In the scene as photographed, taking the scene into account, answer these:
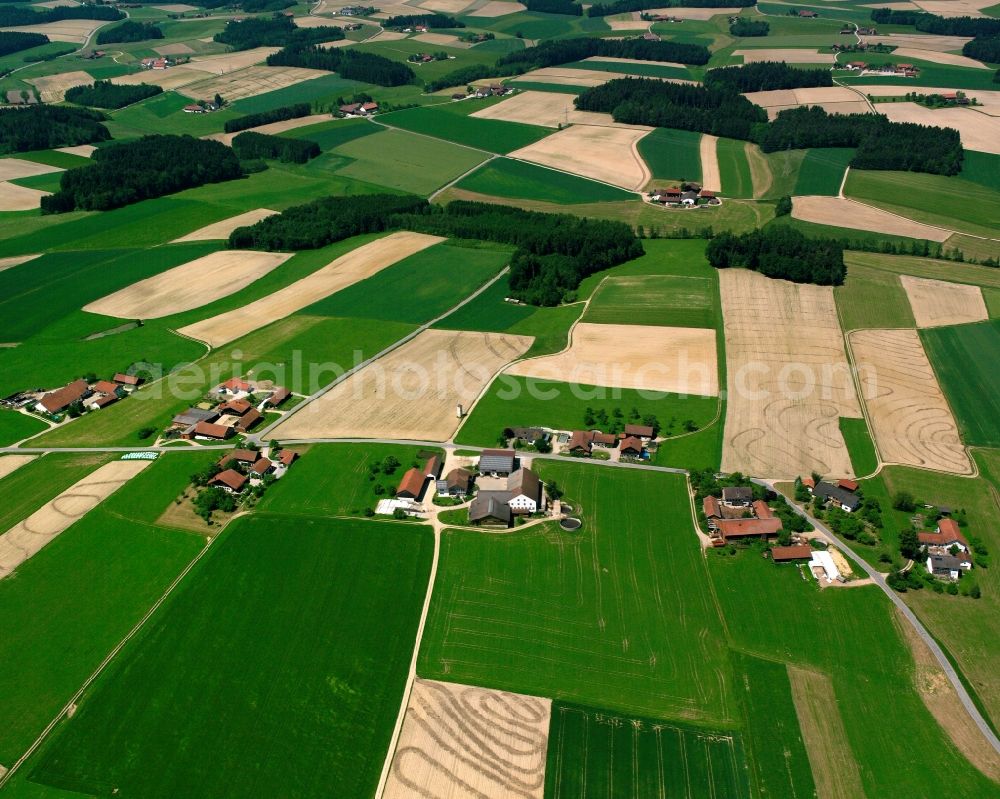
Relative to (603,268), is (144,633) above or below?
below

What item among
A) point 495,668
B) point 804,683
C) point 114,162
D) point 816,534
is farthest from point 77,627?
point 114,162

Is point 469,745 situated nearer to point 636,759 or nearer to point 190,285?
point 636,759

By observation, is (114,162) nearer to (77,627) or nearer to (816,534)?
(77,627)

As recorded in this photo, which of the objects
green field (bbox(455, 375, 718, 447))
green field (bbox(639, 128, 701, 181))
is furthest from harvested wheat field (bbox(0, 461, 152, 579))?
green field (bbox(639, 128, 701, 181))

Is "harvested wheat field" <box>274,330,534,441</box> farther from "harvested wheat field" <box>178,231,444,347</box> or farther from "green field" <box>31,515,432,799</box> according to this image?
"harvested wheat field" <box>178,231,444,347</box>

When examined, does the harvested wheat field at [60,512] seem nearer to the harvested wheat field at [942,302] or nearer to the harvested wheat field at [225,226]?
the harvested wheat field at [225,226]

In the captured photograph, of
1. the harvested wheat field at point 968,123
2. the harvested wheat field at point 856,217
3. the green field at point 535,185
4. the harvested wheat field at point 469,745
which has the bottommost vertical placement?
the harvested wheat field at point 469,745

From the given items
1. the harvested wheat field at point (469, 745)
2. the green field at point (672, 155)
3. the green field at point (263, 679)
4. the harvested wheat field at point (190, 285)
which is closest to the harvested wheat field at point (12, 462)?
the green field at point (263, 679)
